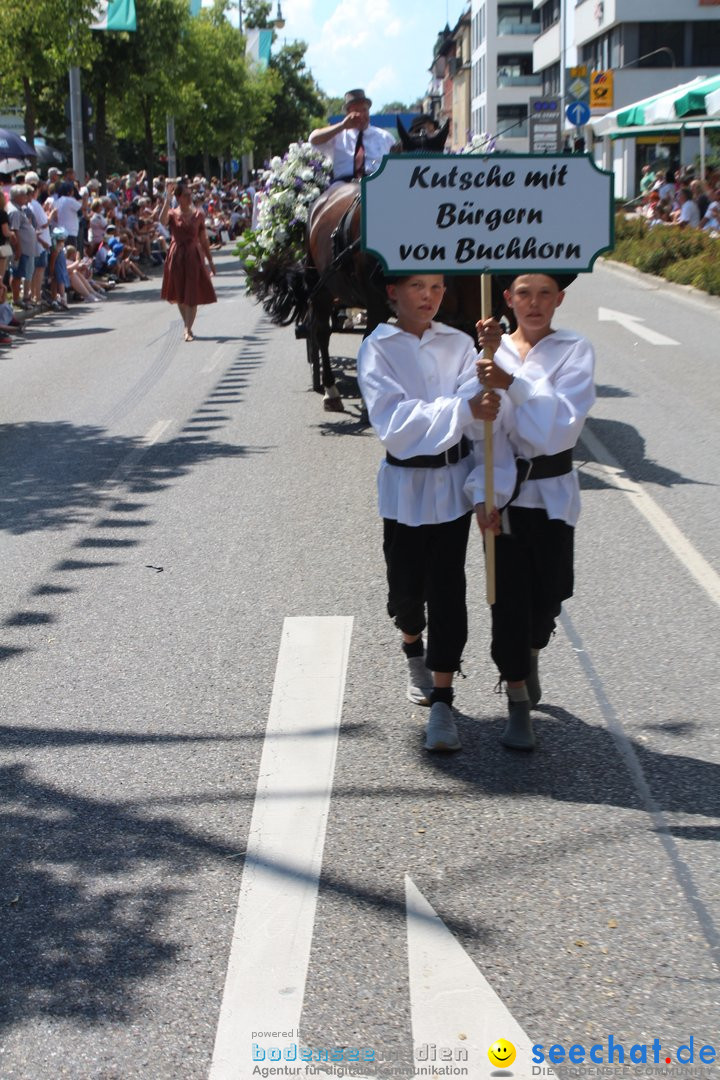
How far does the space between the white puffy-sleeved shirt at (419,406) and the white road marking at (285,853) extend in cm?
92

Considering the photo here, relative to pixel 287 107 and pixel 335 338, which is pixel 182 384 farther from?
pixel 287 107

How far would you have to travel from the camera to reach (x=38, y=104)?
1982 inches

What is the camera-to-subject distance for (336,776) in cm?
462

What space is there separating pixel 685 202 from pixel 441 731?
27999mm

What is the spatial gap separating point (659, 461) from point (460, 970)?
6770 mm

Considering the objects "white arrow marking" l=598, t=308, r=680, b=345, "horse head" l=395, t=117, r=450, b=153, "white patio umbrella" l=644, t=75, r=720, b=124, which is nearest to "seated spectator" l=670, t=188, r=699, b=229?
"white patio umbrella" l=644, t=75, r=720, b=124

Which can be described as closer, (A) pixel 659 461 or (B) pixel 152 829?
(B) pixel 152 829

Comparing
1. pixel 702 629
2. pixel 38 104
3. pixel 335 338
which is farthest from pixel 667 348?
pixel 38 104

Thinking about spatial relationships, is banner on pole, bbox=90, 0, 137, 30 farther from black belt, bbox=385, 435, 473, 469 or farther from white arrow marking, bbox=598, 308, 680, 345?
black belt, bbox=385, 435, 473, 469

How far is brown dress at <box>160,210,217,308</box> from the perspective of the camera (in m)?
18.2

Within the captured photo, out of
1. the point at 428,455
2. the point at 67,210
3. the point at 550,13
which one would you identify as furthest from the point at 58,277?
the point at 550,13

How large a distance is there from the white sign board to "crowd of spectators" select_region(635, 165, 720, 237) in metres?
22.8

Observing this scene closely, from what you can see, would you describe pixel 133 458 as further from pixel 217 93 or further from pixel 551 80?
pixel 551 80

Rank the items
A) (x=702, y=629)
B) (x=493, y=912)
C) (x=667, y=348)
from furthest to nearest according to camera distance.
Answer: (x=667, y=348)
(x=702, y=629)
(x=493, y=912)
